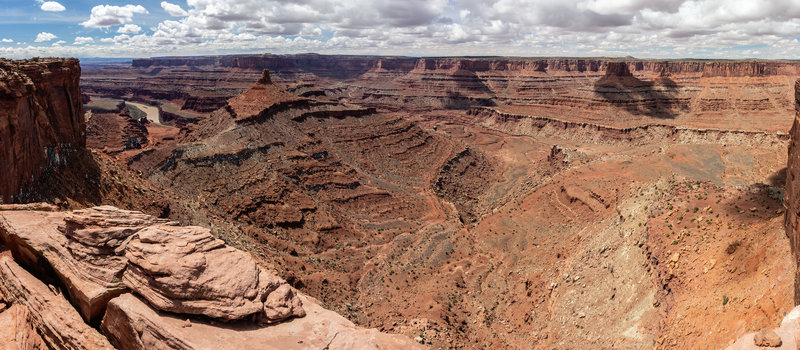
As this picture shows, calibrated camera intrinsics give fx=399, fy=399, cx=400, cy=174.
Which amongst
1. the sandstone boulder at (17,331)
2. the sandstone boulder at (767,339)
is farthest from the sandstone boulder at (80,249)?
the sandstone boulder at (767,339)

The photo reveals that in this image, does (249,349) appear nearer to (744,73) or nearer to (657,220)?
(657,220)

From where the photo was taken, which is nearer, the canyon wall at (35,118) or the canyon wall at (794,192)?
the canyon wall at (794,192)

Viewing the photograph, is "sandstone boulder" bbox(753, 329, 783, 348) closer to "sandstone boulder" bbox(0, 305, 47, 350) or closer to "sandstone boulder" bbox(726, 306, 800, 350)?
"sandstone boulder" bbox(726, 306, 800, 350)

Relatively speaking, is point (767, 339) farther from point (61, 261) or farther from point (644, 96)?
point (644, 96)

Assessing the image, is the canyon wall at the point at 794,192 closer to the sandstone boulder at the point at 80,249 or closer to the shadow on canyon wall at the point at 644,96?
the sandstone boulder at the point at 80,249

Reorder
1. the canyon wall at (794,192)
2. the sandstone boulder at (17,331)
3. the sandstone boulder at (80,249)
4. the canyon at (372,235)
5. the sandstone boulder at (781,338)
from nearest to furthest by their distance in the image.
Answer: the sandstone boulder at (781,338)
the sandstone boulder at (17,331)
the sandstone boulder at (80,249)
the canyon at (372,235)
the canyon wall at (794,192)

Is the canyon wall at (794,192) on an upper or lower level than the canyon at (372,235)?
upper

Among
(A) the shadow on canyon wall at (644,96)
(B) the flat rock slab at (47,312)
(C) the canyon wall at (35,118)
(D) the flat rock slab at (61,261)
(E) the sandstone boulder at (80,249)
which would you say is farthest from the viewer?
(A) the shadow on canyon wall at (644,96)
